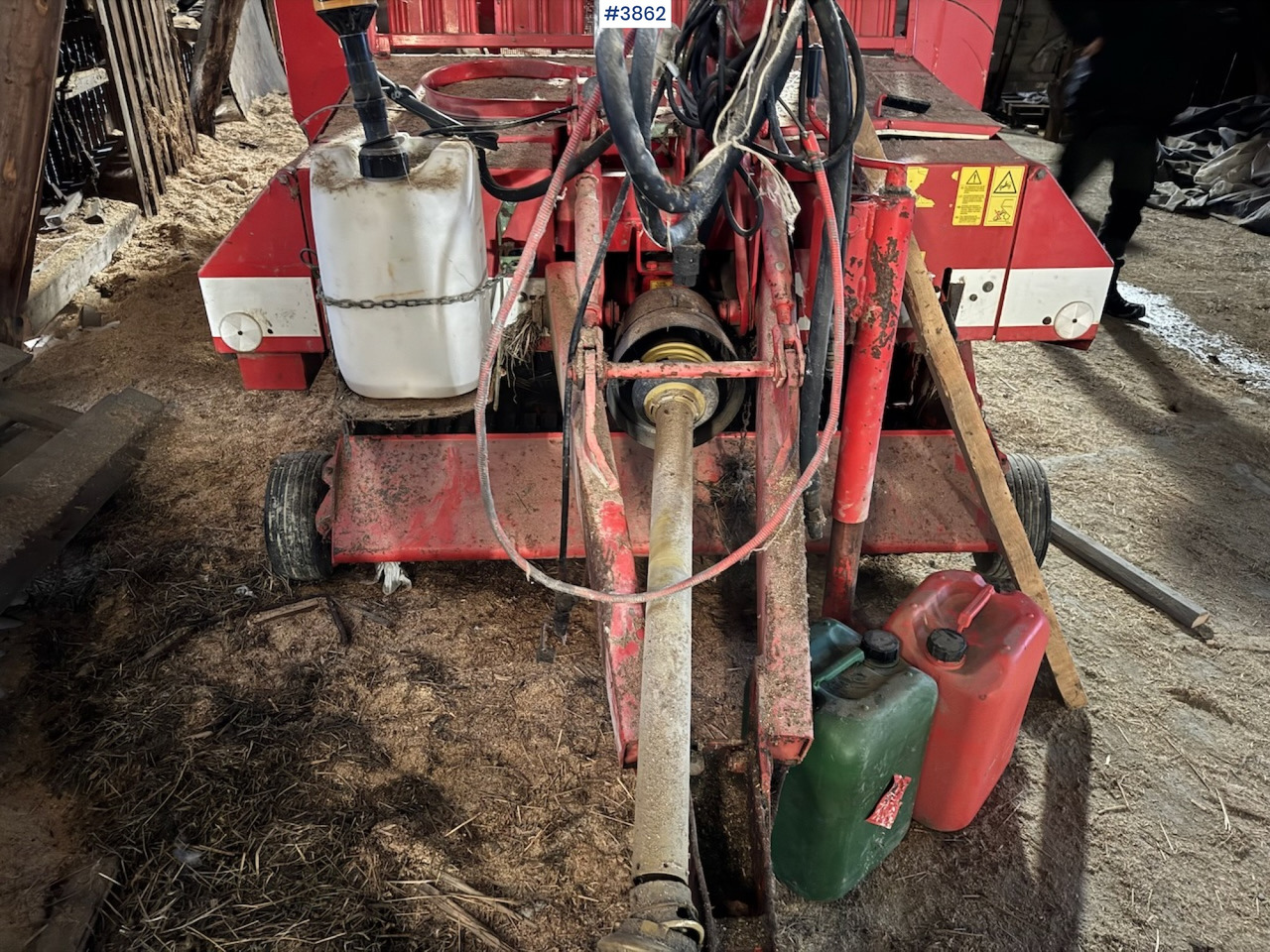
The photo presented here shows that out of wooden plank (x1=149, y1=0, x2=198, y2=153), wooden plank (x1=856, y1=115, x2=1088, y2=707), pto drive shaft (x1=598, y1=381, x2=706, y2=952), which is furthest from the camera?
wooden plank (x1=149, y1=0, x2=198, y2=153)

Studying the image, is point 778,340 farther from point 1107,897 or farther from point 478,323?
point 1107,897

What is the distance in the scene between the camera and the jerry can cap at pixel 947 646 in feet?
7.01

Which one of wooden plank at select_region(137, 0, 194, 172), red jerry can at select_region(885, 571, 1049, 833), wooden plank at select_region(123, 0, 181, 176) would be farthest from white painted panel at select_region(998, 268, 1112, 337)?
wooden plank at select_region(137, 0, 194, 172)

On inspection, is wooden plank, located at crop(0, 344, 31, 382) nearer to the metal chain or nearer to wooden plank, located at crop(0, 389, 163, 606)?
wooden plank, located at crop(0, 389, 163, 606)

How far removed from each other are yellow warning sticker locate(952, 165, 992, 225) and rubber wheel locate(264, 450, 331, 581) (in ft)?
6.68

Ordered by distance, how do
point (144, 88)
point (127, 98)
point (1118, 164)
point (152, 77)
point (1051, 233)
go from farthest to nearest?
1. point (152, 77)
2. point (144, 88)
3. point (127, 98)
4. point (1118, 164)
5. point (1051, 233)

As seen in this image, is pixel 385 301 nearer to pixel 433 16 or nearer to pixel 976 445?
pixel 976 445

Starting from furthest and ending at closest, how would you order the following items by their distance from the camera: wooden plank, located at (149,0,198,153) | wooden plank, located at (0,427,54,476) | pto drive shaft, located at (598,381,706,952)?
wooden plank, located at (149,0,198,153)
wooden plank, located at (0,427,54,476)
pto drive shaft, located at (598,381,706,952)

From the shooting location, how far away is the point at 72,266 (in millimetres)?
5184

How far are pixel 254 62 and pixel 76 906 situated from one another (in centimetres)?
886

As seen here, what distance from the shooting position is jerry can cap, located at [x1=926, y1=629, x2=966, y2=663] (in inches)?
84.1

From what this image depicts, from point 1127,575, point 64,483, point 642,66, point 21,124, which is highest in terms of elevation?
point 642,66

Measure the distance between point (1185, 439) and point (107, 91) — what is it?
21.4 feet

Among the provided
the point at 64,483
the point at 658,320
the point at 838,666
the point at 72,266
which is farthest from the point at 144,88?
the point at 838,666
